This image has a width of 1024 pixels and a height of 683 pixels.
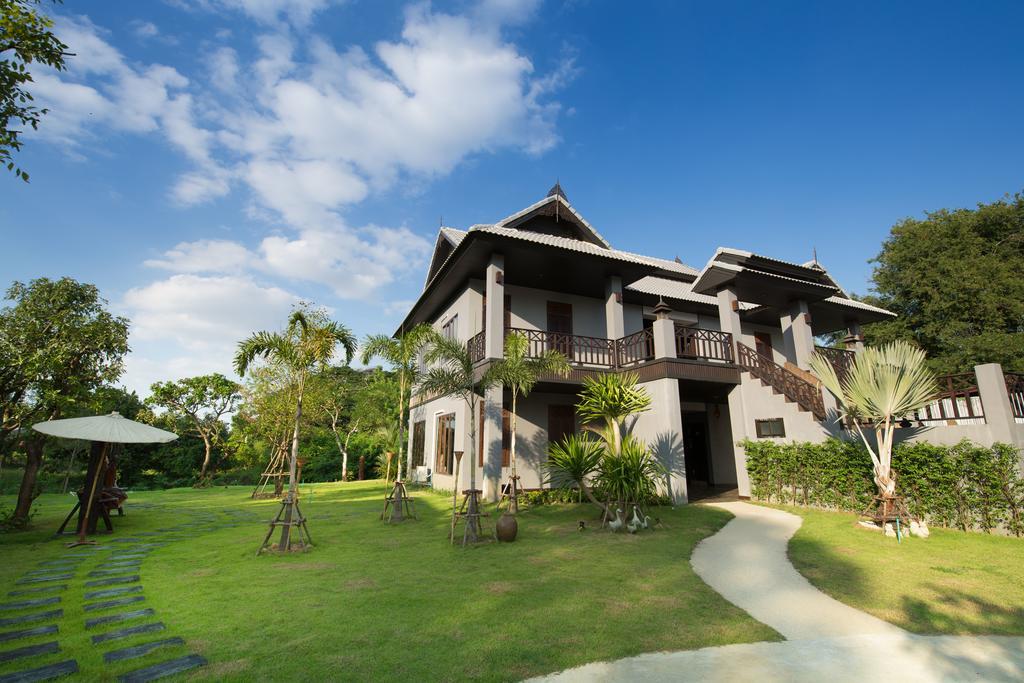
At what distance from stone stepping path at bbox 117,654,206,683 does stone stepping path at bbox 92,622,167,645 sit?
84cm

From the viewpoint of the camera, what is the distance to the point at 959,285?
2162 cm

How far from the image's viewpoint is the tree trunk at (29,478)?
852 cm

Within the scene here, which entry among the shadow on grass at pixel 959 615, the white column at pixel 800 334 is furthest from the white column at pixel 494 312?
the white column at pixel 800 334

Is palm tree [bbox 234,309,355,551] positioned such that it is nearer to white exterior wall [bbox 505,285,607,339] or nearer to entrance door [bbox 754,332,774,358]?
white exterior wall [bbox 505,285,607,339]

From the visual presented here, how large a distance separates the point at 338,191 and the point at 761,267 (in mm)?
12072

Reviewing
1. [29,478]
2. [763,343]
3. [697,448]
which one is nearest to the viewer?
[29,478]

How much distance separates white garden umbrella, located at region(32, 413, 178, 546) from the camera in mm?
7523

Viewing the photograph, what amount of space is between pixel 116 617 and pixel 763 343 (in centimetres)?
1985

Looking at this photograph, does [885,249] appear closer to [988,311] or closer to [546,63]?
[988,311]

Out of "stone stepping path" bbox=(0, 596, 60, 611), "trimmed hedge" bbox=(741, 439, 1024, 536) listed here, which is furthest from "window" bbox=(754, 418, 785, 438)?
"stone stepping path" bbox=(0, 596, 60, 611)

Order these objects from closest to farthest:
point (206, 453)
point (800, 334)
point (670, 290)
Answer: point (800, 334), point (670, 290), point (206, 453)

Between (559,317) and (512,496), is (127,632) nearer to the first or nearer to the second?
(512,496)

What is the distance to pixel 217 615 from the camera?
4.36 meters

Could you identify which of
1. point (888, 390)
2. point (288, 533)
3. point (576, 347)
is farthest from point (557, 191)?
point (288, 533)
